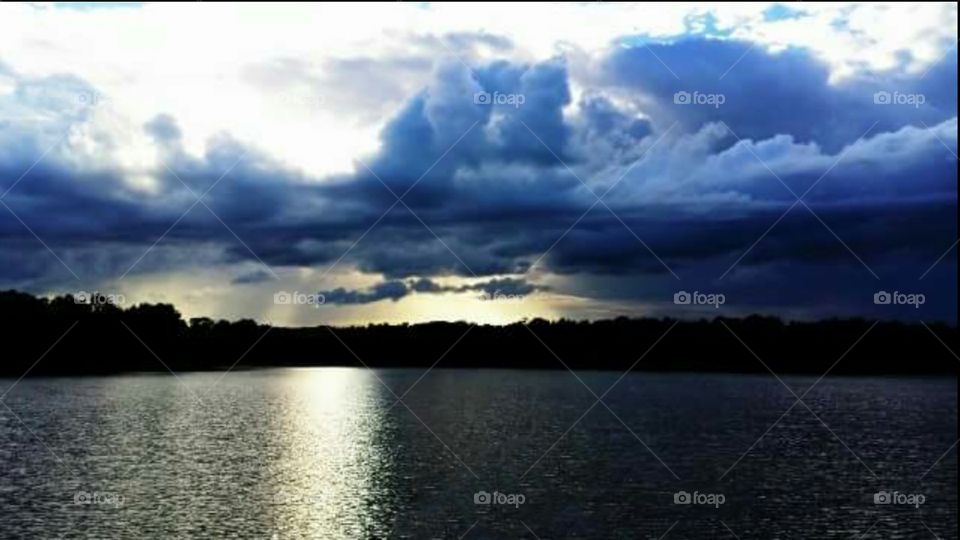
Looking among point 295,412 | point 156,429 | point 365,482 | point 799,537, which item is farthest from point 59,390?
point 799,537

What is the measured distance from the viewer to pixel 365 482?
6906cm

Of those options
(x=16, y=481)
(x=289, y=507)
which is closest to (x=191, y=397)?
(x=16, y=481)

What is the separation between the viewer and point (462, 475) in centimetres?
7131

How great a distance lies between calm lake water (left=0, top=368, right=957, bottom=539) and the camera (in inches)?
2132

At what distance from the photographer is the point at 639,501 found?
61312mm

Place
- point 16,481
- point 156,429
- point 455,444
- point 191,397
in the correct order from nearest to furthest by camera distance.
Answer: point 16,481
point 455,444
point 156,429
point 191,397

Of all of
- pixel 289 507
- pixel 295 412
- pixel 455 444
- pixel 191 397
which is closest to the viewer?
pixel 289 507

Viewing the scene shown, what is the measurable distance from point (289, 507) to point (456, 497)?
11190mm

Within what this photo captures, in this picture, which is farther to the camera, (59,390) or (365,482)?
(59,390)

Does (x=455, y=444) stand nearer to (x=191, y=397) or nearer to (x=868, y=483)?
(x=868, y=483)

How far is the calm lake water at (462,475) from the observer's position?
54156 mm

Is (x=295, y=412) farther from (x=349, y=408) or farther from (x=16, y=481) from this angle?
(x=16, y=481)

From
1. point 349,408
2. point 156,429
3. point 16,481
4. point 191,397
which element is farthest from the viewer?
point 191,397

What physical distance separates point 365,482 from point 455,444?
2419 cm
